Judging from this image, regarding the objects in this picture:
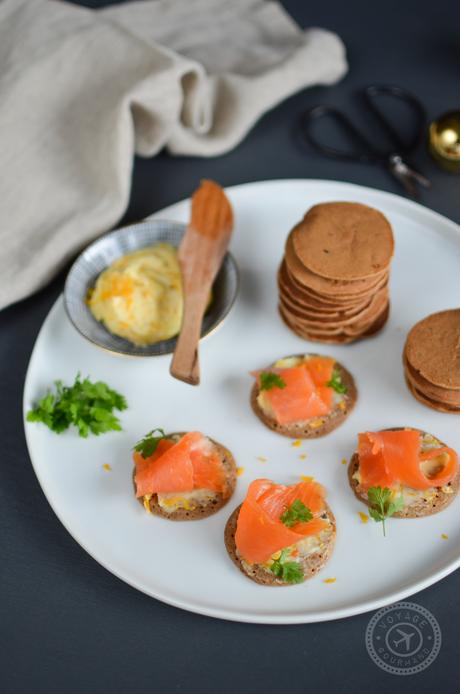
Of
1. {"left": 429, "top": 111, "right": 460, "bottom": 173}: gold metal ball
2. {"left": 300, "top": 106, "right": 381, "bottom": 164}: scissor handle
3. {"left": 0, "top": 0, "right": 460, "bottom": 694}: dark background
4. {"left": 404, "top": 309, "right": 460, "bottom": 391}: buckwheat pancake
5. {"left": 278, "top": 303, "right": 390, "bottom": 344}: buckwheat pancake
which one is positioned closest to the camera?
{"left": 0, "top": 0, "right": 460, "bottom": 694}: dark background

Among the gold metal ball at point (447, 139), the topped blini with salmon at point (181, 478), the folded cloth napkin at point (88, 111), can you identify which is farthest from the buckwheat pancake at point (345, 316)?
the folded cloth napkin at point (88, 111)

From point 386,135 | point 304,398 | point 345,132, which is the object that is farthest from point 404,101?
point 304,398

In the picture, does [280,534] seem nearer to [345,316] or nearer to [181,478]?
[181,478]

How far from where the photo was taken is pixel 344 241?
3754mm

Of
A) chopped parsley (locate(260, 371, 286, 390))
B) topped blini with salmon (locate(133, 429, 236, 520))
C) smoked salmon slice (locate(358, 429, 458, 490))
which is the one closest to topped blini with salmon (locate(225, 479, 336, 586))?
topped blini with salmon (locate(133, 429, 236, 520))

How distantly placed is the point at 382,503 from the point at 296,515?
1.16 ft

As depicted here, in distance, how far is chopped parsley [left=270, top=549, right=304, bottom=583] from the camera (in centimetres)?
324

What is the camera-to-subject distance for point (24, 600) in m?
3.48

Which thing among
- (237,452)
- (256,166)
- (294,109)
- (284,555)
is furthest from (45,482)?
(294,109)

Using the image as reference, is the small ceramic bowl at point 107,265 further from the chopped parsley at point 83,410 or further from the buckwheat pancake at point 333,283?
the buckwheat pancake at point 333,283

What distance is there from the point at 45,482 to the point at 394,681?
65.4 inches

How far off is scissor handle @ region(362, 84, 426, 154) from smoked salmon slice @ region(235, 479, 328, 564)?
2.23 metres

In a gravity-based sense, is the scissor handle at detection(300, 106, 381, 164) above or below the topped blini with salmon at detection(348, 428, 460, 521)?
above

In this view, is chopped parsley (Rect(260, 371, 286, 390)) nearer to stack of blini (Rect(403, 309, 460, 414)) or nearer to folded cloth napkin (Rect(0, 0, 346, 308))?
stack of blini (Rect(403, 309, 460, 414))
